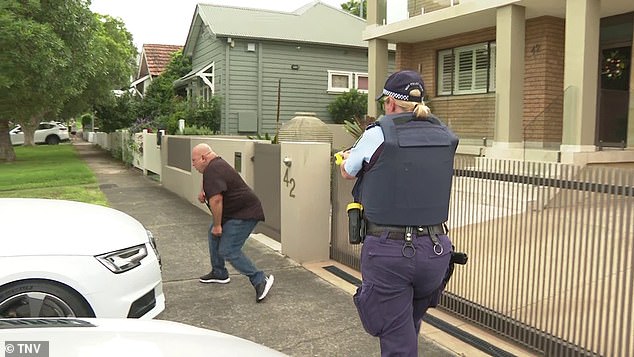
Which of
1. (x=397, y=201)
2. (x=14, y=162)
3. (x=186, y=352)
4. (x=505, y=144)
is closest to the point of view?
(x=186, y=352)

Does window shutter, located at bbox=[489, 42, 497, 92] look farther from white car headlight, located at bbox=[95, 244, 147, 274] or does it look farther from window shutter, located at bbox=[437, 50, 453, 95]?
white car headlight, located at bbox=[95, 244, 147, 274]

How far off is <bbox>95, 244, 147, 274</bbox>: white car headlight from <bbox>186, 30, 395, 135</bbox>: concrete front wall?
14638mm

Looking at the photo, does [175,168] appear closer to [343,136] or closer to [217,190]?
[343,136]

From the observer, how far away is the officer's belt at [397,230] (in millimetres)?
2830

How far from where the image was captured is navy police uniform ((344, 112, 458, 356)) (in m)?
2.78

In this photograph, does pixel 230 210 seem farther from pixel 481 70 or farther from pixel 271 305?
pixel 481 70

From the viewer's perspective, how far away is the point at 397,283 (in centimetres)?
281

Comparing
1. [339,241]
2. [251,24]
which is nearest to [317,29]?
[251,24]

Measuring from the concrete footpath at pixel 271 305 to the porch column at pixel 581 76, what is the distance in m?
5.34

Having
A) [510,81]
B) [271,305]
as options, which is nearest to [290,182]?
[271,305]

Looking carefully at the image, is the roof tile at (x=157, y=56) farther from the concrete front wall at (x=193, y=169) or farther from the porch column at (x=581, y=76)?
the porch column at (x=581, y=76)

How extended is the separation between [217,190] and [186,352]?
3299 mm

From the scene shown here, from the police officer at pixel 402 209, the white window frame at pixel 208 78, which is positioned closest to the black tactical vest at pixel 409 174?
the police officer at pixel 402 209

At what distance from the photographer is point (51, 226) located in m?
3.79
